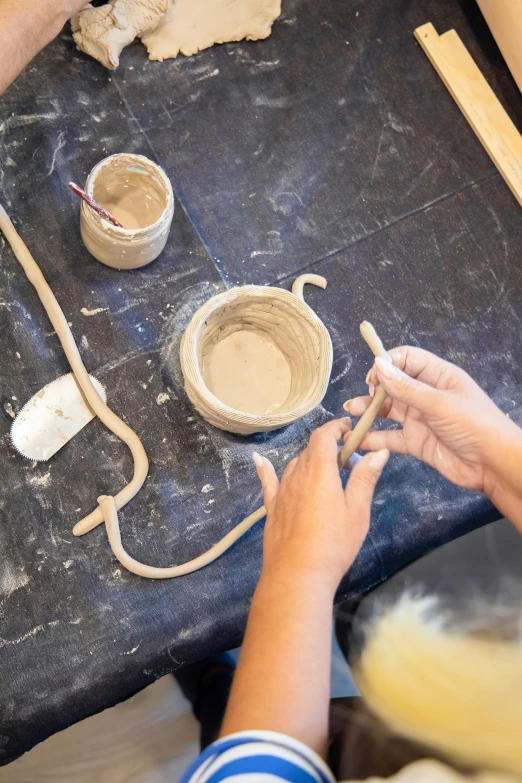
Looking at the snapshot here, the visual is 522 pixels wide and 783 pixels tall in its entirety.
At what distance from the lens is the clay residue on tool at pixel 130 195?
56.5 inches

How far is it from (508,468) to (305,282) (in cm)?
68

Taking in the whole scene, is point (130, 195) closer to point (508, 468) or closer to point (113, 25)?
point (113, 25)

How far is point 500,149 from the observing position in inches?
68.8

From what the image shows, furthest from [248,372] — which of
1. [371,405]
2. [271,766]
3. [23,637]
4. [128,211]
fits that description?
[271,766]

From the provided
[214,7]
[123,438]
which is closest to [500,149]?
[214,7]

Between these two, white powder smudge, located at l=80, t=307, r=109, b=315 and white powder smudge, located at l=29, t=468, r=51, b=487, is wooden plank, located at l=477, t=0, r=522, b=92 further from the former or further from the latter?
white powder smudge, located at l=29, t=468, r=51, b=487

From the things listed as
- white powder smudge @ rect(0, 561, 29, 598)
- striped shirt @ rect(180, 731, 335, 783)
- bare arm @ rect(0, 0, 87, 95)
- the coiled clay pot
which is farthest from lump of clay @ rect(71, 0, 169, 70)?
striped shirt @ rect(180, 731, 335, 783)

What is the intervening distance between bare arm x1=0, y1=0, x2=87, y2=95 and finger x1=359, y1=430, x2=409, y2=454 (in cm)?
101

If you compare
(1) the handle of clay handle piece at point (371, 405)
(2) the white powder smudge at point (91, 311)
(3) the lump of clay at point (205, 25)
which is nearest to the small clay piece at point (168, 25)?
(3) the lump of clay at point (205, 25)

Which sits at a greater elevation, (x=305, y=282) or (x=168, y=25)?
(x=168, y=25)

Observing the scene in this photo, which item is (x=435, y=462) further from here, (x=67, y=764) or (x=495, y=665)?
(x=67, y=764)

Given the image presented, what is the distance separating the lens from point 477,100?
1.78 metres

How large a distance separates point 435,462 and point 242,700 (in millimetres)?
596

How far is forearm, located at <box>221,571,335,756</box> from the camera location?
36.5 inches
